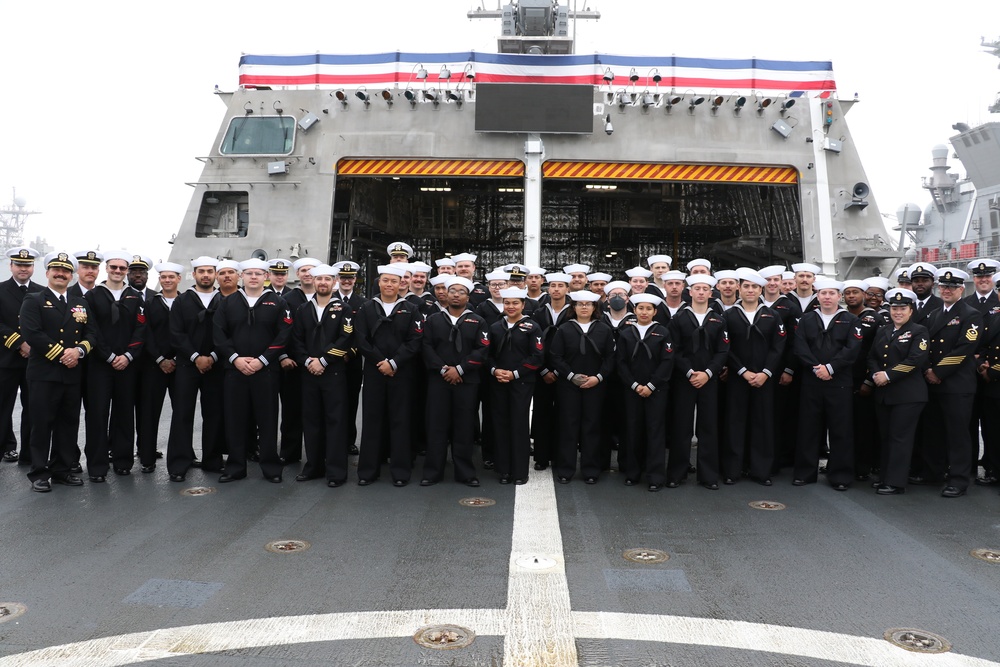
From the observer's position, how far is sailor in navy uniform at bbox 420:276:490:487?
19.3 ft

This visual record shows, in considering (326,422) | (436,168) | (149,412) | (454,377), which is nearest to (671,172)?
(436,168)

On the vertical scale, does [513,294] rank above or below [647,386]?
above

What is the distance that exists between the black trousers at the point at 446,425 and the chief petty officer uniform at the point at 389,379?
18 centimetres

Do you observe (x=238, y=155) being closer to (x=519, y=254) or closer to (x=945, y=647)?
(x=945, y=647)

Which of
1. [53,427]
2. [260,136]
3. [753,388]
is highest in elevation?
[260,136]

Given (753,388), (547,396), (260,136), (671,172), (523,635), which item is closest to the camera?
(523,635)

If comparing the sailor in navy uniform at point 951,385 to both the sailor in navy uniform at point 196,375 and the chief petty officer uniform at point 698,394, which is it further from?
the sailor in navy uniform at point 196,375

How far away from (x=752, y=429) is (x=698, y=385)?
678mm

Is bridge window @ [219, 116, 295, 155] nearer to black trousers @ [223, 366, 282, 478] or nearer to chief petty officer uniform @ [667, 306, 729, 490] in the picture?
black trousers @ [223, 366, 282, 478]

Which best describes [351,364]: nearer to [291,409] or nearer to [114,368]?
[291,409]

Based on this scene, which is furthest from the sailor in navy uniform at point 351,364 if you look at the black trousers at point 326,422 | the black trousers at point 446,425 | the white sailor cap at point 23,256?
the white sailor cap at point 23,256

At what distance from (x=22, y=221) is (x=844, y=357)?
222 ft

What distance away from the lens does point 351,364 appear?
265 inches

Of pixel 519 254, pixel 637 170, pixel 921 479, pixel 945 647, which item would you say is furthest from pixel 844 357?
pixel 519 254
